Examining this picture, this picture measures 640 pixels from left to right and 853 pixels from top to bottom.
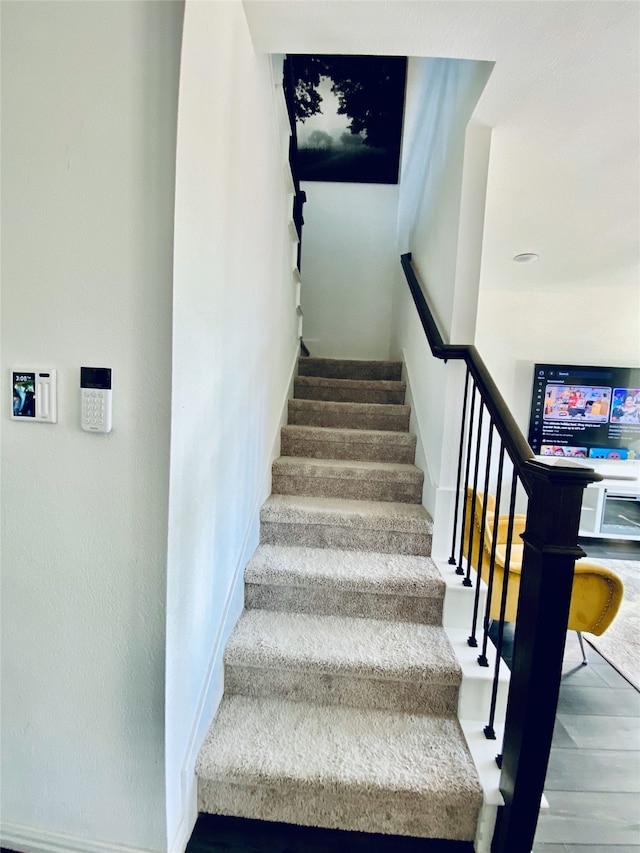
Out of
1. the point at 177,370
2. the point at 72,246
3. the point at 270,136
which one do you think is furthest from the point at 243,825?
the point at 270,136

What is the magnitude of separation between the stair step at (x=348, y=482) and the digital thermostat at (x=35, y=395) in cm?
122

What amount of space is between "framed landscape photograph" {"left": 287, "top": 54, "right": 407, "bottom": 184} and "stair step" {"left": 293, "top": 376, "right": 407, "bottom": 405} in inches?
81.4

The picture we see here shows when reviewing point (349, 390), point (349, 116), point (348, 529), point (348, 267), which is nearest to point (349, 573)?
point (348, 529)

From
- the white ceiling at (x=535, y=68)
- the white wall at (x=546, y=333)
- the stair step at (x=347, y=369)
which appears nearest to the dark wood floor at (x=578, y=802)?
the stair step at (x=347, y=369)

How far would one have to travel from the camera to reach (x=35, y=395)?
95 cm

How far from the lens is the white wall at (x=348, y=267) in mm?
3721

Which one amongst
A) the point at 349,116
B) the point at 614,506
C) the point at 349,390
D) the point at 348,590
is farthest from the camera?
the point at 614,506

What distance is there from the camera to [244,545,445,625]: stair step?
60.7 inches

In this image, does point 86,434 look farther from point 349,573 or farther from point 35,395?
point 349,573

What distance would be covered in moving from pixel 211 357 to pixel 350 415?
153 centimetres

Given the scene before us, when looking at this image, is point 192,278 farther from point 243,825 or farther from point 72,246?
point 243,825

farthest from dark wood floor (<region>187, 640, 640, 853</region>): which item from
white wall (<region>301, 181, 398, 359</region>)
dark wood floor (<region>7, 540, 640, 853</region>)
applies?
white wall (<region>301, 181, 398, 359</region>)

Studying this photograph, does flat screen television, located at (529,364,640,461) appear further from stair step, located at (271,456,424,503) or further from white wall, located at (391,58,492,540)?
stair step, located at (271,456,424,503)

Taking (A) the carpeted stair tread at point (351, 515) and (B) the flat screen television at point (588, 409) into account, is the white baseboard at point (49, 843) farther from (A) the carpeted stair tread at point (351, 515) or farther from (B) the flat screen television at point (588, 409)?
(B) the flat screen television at point (588, 409)
